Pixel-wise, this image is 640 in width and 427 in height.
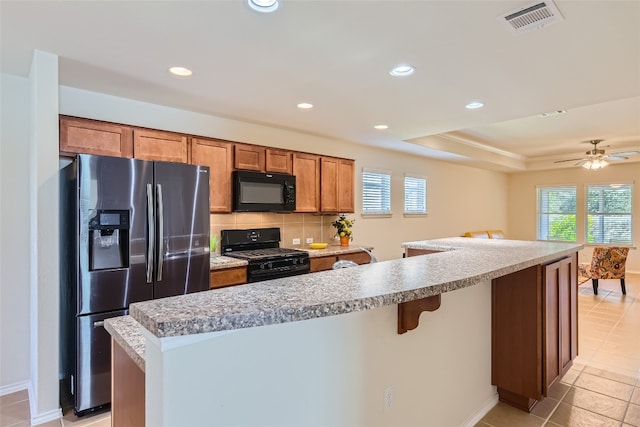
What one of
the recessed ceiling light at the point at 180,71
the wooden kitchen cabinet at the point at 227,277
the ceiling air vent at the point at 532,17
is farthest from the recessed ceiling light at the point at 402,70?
the wooden kitchen cabinet at the point at 227,277

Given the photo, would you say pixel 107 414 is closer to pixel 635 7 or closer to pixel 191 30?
pixel 191 30

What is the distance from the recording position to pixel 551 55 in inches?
94.0

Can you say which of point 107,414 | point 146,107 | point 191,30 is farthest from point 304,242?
point 191,30

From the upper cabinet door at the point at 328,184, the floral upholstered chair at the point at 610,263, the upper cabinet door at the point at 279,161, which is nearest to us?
the upper cabinet door at the point at 279,161

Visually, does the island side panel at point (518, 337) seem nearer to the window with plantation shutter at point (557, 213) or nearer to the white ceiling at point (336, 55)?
the white ceiling at point (336, 55)

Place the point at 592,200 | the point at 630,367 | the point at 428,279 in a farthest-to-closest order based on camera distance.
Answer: the point at 592,200
the point at 630,367
the point at 428,279

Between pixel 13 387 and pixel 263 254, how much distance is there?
2239mm

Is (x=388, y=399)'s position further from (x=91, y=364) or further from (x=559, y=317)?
(x=91, y=364)

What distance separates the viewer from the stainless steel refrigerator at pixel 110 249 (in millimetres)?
2473

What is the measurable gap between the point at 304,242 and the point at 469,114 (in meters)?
2.51

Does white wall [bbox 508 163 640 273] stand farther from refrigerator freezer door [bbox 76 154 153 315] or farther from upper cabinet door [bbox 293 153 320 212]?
refrigerator freezer door [bbox 76 154 153 315]

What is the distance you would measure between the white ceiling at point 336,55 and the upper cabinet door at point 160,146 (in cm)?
32

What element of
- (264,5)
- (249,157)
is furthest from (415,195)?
(264,5)

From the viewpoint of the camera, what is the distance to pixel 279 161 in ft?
14.0
